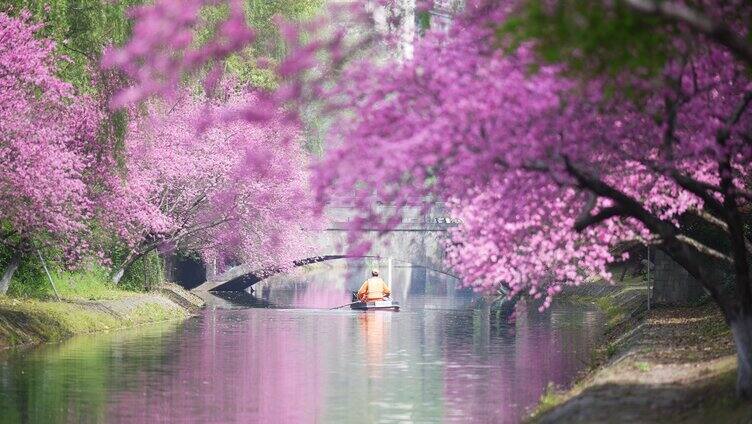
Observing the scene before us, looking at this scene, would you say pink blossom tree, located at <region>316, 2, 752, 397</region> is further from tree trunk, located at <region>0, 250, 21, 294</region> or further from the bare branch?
tree trunk, located at <region>0, 250, 21, 294</region>

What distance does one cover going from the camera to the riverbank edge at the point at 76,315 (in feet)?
130

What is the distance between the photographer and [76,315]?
45.5 m

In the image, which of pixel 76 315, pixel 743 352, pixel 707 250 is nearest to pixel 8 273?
pixel 76 315

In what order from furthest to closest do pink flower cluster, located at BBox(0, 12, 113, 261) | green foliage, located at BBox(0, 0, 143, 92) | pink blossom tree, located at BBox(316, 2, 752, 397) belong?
1. green foliage, located at BBox(0, 0, 143, 92)
2. pink flower cluster, located at BBox(0, 12, 113, 261)
3. pink blossom tree, located at BBox(316, 2, 752, 397)

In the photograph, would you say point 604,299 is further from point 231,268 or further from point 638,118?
point 638,118

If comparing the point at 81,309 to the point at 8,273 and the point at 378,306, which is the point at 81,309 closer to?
the point at 8,273

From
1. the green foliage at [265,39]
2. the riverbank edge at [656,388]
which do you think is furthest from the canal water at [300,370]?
the green foliage at [265,39]

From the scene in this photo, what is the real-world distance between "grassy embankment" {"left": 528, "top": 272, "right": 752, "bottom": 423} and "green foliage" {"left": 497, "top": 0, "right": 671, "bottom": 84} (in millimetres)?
5459

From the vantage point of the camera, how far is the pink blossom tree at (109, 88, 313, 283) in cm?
5353

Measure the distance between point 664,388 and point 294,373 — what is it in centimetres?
1332

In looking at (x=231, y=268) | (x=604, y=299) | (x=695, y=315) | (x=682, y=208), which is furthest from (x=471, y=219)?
(x=231, y=268)

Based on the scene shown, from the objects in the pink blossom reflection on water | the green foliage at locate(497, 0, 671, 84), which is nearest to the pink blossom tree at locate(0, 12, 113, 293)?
the pink blossom reflection on water

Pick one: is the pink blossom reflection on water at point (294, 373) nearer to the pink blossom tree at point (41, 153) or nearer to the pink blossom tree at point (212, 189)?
the pink blossom tree at point (41, 153)

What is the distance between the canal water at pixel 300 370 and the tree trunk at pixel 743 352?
5046 mm
